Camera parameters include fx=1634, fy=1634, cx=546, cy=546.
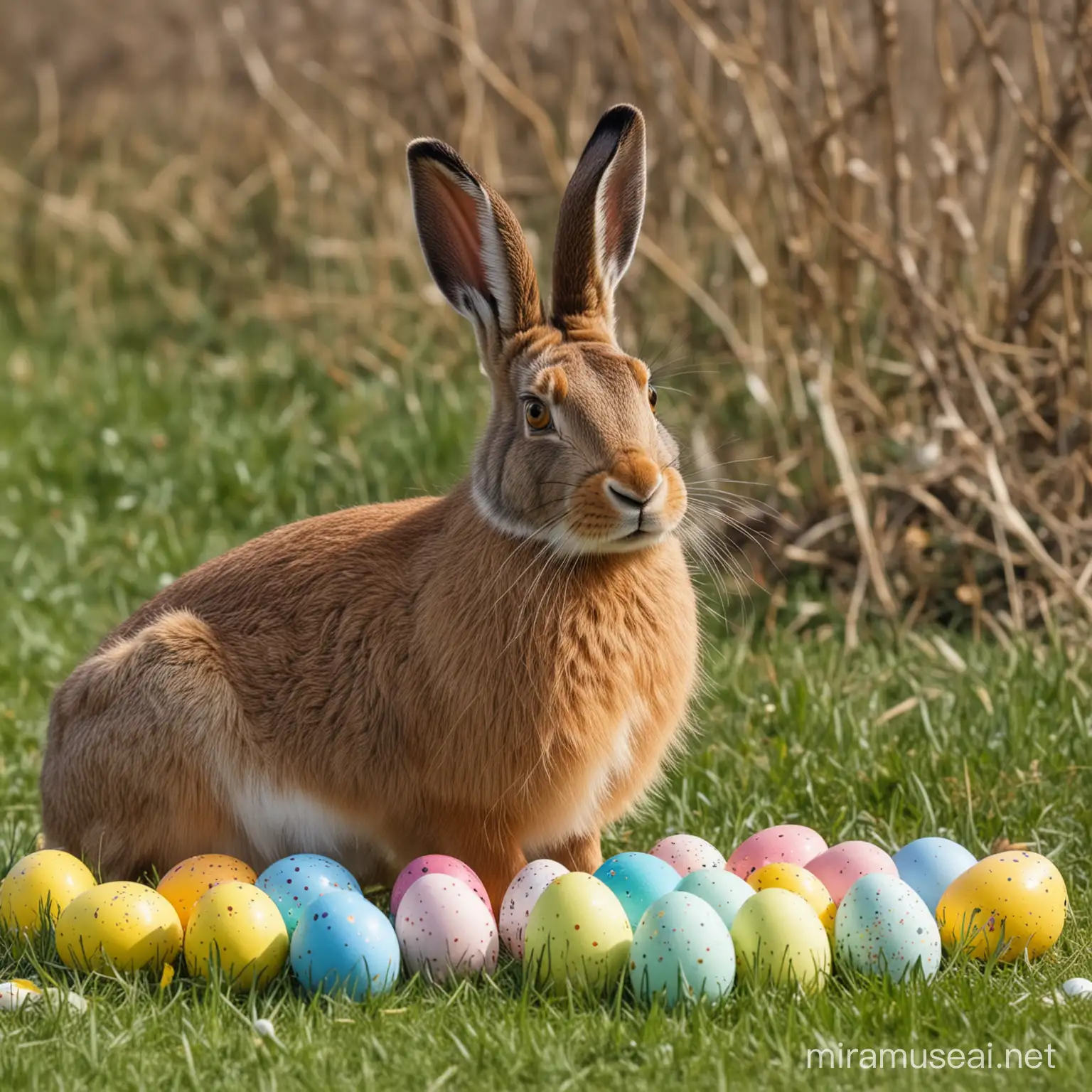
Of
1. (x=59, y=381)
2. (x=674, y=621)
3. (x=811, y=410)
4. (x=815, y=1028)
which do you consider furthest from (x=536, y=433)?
(x=59, y=381)

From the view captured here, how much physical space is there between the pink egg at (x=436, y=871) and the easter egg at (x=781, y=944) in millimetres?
590

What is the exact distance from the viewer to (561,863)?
4.04 metres

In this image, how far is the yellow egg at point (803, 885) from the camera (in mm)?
3602

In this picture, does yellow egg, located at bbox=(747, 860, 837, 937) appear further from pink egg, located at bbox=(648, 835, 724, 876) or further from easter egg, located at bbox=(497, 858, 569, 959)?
easter egg, located at bbox=(497, 858, 569, 959)

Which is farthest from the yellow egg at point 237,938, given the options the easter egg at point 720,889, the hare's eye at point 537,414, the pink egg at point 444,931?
the hare's eye at point 537,414

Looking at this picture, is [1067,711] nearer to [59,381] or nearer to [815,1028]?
[815,1028]

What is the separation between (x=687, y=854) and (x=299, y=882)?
925 mm

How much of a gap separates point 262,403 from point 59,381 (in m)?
1.09

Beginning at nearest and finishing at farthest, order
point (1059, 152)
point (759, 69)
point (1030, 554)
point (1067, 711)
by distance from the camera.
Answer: point (1067, 711) → point (1059, 152) → point (1030, 554) → point (759, 69)

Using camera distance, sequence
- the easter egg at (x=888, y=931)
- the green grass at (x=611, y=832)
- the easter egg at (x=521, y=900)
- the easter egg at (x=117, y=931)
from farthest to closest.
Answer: the easter egg at (x=521, y=900)
the easter egg at (x=117, y=931)
the easter egg at (x=888, y=931)
the green grass at (x=611, y=832)

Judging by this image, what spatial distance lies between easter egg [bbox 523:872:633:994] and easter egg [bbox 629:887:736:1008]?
0.06 metres

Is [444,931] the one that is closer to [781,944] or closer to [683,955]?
[683,955]

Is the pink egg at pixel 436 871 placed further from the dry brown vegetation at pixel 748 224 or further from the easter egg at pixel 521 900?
the dry brown vegetation at pixel 748 224

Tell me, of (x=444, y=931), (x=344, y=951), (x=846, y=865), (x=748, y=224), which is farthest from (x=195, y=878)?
(x=748, y=224)
